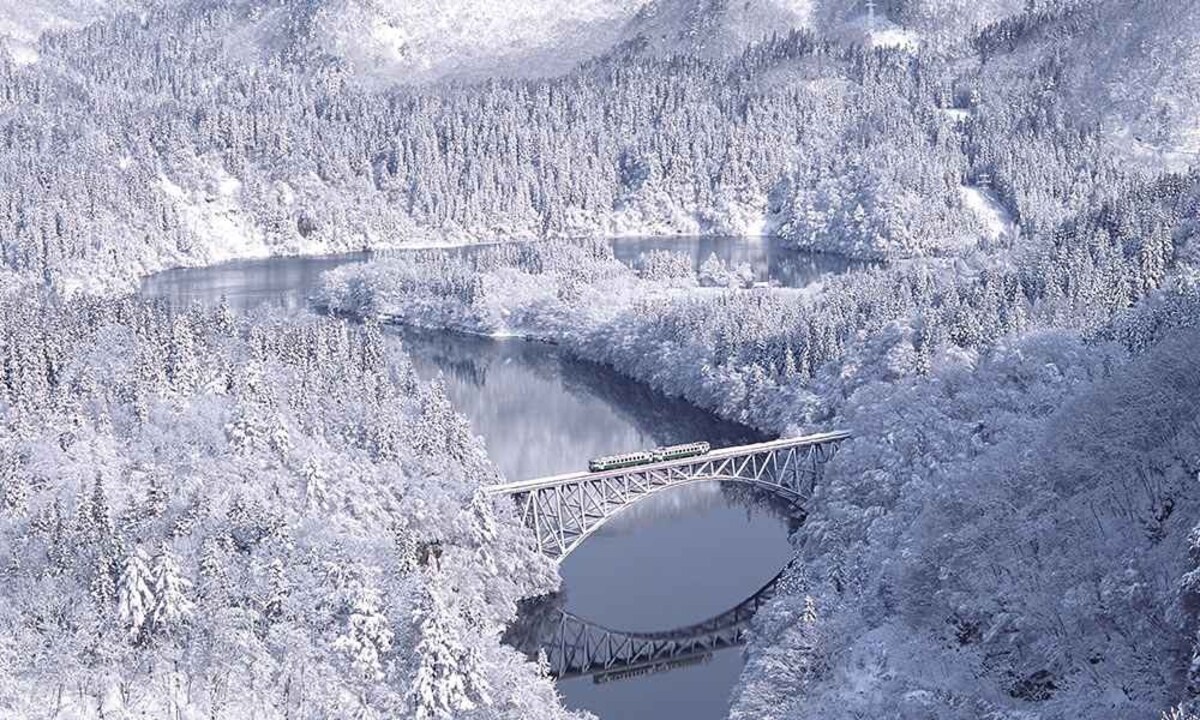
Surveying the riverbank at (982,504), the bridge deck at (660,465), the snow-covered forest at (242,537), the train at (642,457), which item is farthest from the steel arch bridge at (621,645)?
the train at (642,457)

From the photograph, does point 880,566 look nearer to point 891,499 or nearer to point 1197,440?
point 891,499

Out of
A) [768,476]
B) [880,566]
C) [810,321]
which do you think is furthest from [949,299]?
[880,566]

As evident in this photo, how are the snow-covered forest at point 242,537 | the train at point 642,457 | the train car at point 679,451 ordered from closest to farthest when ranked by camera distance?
the snow-covered forest at point 242,537 → the train at point 642,457 → the train car at point 679,451

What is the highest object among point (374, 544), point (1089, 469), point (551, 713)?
point (1089, 469)

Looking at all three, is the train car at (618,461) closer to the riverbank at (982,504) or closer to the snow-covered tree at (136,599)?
the riverbank at (982,504)

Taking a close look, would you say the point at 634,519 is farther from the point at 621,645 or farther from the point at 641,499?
the point at 621,645

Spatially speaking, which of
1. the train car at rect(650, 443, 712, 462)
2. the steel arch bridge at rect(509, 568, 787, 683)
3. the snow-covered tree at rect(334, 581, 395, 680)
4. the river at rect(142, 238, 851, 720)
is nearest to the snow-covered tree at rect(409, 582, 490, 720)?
the snow-covered tree at rect(334, 581, 395, 680)
